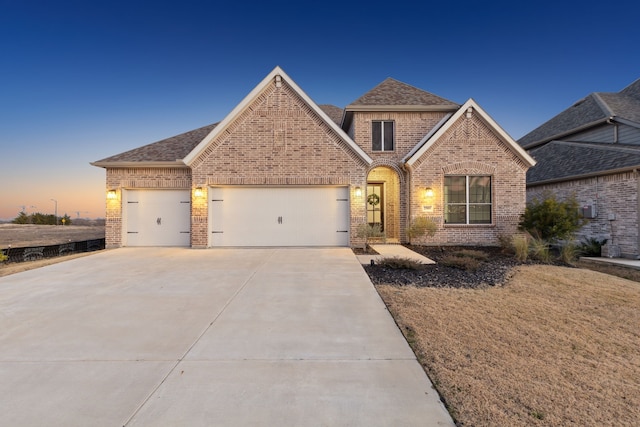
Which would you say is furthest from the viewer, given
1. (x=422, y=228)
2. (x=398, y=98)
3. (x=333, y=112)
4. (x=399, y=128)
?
(x=333, y=112)

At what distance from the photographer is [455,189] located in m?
12.2

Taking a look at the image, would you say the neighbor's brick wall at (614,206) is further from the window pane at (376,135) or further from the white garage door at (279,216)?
the white garage door at (279,216)

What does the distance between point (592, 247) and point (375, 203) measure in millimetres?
8864

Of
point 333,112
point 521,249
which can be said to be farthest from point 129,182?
point 521,249

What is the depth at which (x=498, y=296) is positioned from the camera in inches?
218

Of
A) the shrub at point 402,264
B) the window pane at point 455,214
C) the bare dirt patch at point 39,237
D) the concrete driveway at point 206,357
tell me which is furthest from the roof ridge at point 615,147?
the bare dirt patch at point 39,237

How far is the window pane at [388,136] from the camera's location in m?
13.3

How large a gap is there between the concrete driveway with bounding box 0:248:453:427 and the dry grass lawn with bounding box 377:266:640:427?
12.6 inches

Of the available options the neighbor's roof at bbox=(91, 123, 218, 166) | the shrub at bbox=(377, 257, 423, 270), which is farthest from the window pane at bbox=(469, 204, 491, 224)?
the neighbor's roof at bbox=(91, 123, 218, 166)

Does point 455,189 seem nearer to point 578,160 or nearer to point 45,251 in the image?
point 578,160

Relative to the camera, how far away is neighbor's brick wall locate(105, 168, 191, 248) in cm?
1174

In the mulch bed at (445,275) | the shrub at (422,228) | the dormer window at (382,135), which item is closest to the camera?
the mulch bed at (445,275)

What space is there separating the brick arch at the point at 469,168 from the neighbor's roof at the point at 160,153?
1126cm

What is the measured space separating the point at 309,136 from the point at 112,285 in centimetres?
802
